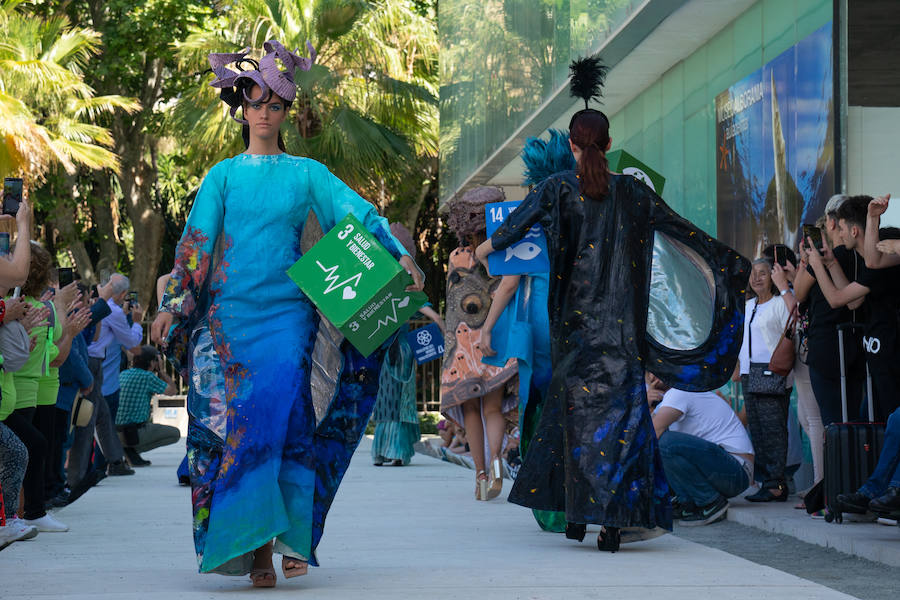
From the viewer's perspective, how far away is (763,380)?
9.28 meters

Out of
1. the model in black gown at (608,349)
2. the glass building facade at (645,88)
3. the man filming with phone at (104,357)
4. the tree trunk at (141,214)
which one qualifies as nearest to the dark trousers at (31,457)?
the model in black gown at (608,349)

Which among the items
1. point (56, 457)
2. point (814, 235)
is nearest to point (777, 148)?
point (814, 235)

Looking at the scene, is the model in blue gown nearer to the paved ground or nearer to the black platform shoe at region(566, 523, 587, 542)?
the paved ground

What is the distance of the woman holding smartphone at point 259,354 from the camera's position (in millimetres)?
5102

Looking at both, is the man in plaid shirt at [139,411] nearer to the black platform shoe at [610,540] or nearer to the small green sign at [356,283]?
the black platform shoe at [610,540]

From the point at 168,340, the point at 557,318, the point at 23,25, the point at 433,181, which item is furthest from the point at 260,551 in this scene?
the point at 433,181

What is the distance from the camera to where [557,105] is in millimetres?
15008

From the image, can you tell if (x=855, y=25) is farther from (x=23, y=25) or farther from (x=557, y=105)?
(x=23, y=25)

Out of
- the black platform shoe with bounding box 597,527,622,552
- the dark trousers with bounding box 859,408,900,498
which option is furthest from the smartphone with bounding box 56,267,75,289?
A: the dark trousers with bounding box 859,408,900,498

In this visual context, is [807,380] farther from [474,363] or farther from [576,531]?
[576,531]

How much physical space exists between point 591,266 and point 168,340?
194cm

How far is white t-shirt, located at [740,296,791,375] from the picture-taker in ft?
30.7

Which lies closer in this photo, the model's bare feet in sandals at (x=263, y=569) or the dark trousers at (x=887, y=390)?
the model's bare feet in sandals at (x=263, y=569)

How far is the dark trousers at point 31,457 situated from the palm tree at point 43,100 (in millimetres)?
13941
